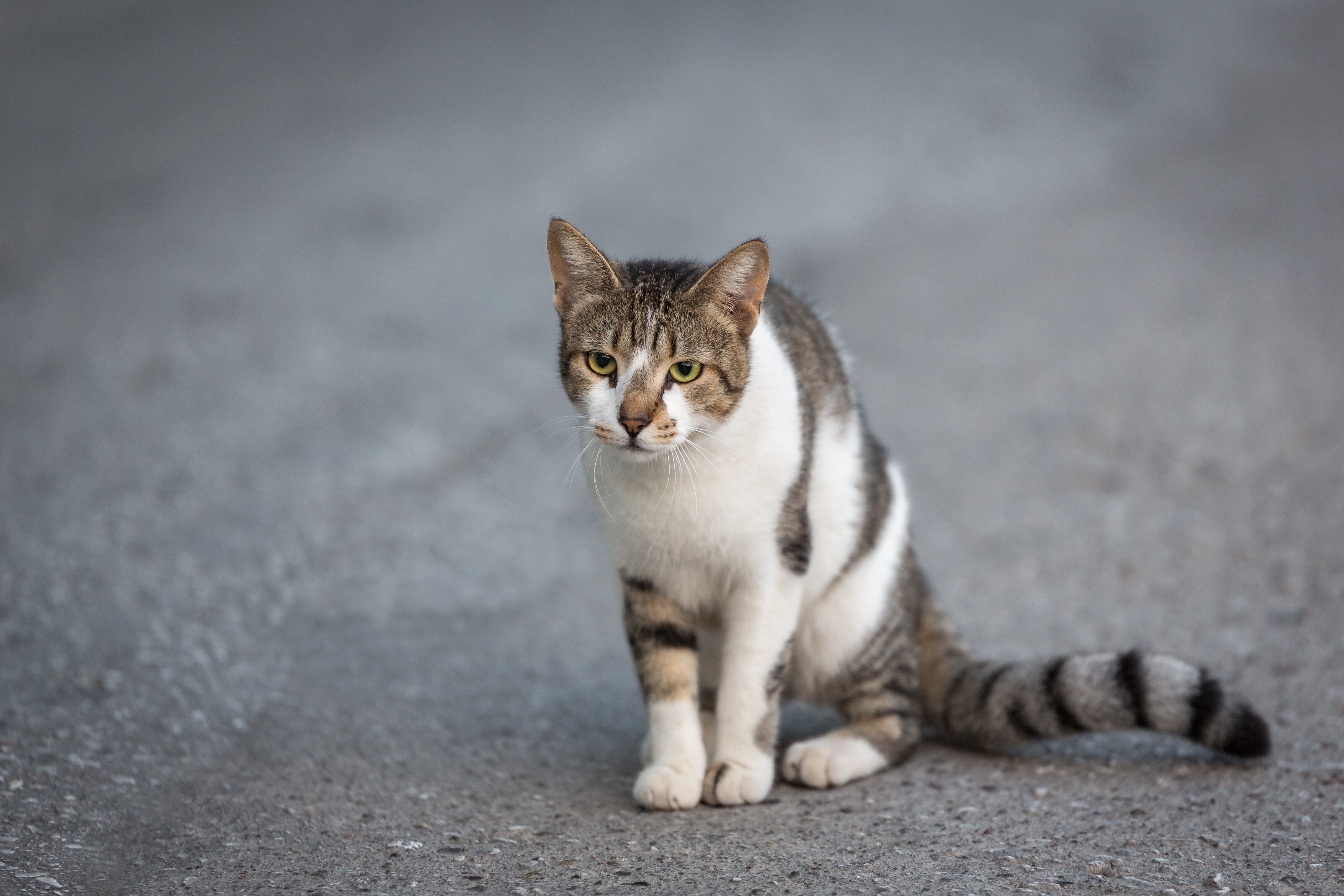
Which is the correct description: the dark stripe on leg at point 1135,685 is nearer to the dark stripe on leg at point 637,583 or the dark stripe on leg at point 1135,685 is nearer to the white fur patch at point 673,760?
the white fur patch at point 673,760

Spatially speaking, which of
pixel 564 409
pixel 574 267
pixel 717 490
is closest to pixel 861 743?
pixel 717 490

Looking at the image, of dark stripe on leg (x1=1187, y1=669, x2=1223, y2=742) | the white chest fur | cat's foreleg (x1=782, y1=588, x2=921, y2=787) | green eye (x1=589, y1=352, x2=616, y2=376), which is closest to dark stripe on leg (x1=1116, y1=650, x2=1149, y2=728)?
dark stripe on leg (x1=1187, y1=669, x2=1223, y2=742)

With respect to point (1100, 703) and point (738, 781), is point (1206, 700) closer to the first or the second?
point (1100, 703)

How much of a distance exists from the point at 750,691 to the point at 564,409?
11.3ft

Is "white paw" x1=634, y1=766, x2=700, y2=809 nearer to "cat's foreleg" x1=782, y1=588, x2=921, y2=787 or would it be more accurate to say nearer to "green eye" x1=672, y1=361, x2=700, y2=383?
"cat's foreleg" x1=782, y1=588, x2=921, y2=787

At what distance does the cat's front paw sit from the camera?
313 centimetres

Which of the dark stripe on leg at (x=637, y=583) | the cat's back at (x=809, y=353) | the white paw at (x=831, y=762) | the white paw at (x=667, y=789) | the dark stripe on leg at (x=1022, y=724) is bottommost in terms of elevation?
the white paw at (x=667, y=789)

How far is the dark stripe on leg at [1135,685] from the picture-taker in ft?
10.4

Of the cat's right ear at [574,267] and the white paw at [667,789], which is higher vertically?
the cat's right ear at [574,267]

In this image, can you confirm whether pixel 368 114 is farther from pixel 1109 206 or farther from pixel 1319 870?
pixel 1319 870

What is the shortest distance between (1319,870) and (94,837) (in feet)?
9.57

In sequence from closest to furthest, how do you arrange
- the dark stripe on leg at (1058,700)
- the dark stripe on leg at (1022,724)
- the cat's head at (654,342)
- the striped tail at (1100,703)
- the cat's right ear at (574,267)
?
the cat's head at (654,342) → the cat's right ear at (574,267) → the striped tail at (1100,703) → the dark stripe on leg at (1058,700) → the dark stripe on leg at (1022,724)

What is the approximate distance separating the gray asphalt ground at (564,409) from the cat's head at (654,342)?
105 cm

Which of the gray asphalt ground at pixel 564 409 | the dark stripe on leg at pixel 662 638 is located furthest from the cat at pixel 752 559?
the gray asphalt ground at pixel 564 409
